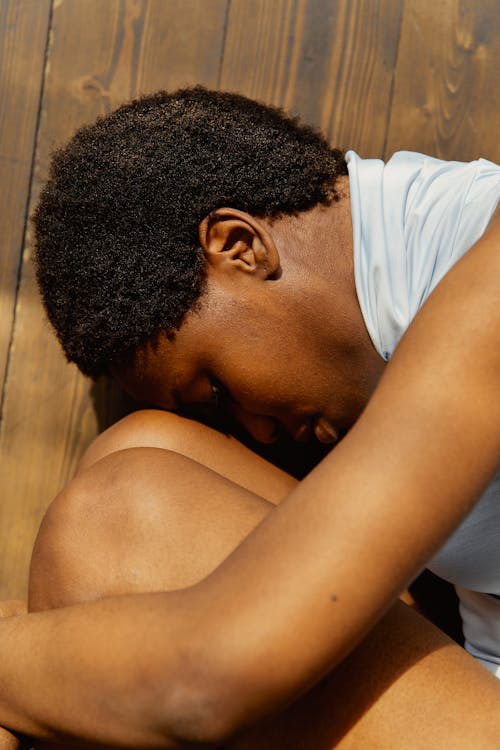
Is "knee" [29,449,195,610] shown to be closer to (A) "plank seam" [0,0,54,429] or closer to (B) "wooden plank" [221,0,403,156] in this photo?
(A) "plank seam" [0,0,54,429]

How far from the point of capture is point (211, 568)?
785 mm

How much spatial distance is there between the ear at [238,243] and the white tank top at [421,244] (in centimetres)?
10

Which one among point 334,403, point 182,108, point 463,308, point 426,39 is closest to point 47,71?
point 182,108

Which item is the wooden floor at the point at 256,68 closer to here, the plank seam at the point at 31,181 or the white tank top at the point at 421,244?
the plank seam at the point at 31,181

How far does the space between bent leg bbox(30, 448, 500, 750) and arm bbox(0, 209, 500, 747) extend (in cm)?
8

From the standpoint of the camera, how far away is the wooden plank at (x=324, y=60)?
124 cm

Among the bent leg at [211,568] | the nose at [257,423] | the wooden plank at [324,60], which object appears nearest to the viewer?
the bent leg at [211,568]

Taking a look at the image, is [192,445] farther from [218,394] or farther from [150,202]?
[150,202]

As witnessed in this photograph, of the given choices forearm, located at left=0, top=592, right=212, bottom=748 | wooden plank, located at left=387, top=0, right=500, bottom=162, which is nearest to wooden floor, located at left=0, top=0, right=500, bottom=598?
wooden plank, located at left=387, top=0, right=500, bottom=162

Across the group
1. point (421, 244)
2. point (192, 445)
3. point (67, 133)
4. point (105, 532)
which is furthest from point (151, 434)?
point (67, 133)

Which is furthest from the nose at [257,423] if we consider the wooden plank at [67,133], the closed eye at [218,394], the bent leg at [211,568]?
the wooden plank at [67,133]

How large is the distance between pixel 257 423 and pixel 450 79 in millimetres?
605

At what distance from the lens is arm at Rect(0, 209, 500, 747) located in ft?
2.06

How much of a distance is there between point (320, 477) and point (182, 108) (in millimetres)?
523
